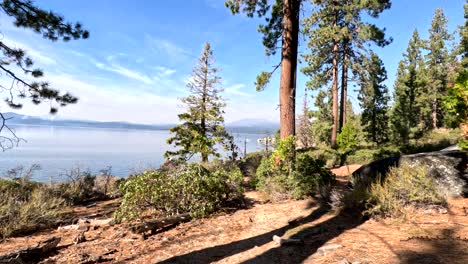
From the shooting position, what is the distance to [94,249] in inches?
210

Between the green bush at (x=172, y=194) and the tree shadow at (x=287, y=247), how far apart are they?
189 centimetres

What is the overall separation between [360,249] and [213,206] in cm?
387

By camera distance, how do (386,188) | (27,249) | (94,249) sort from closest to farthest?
1. (27,249)
2. (94,249)
3. (386,188)

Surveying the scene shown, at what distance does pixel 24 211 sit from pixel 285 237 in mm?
5685

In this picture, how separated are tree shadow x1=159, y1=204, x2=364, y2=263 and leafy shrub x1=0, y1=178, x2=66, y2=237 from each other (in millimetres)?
3935

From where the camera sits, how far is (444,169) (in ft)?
23.1

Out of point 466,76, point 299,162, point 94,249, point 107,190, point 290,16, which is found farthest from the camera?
point 107,190

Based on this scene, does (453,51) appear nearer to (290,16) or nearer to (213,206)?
(290,16)

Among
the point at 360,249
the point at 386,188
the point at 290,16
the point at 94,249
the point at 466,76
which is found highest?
the point at 290,16

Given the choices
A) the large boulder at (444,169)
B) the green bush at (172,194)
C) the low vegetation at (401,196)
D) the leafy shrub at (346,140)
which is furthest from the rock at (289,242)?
the leafy shrub at (346,140)

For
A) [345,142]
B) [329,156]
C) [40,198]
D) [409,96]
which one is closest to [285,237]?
[40,198]

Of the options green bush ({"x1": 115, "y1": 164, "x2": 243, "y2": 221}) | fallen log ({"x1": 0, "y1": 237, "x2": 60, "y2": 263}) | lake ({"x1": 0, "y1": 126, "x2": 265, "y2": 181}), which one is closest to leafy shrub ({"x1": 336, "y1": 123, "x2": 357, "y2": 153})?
lake ({"x1": 0, "y1": 126, "x2": 265, "y2": 181})

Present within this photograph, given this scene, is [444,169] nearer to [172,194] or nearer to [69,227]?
[172,194]

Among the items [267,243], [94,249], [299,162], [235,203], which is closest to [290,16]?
[299,162]
